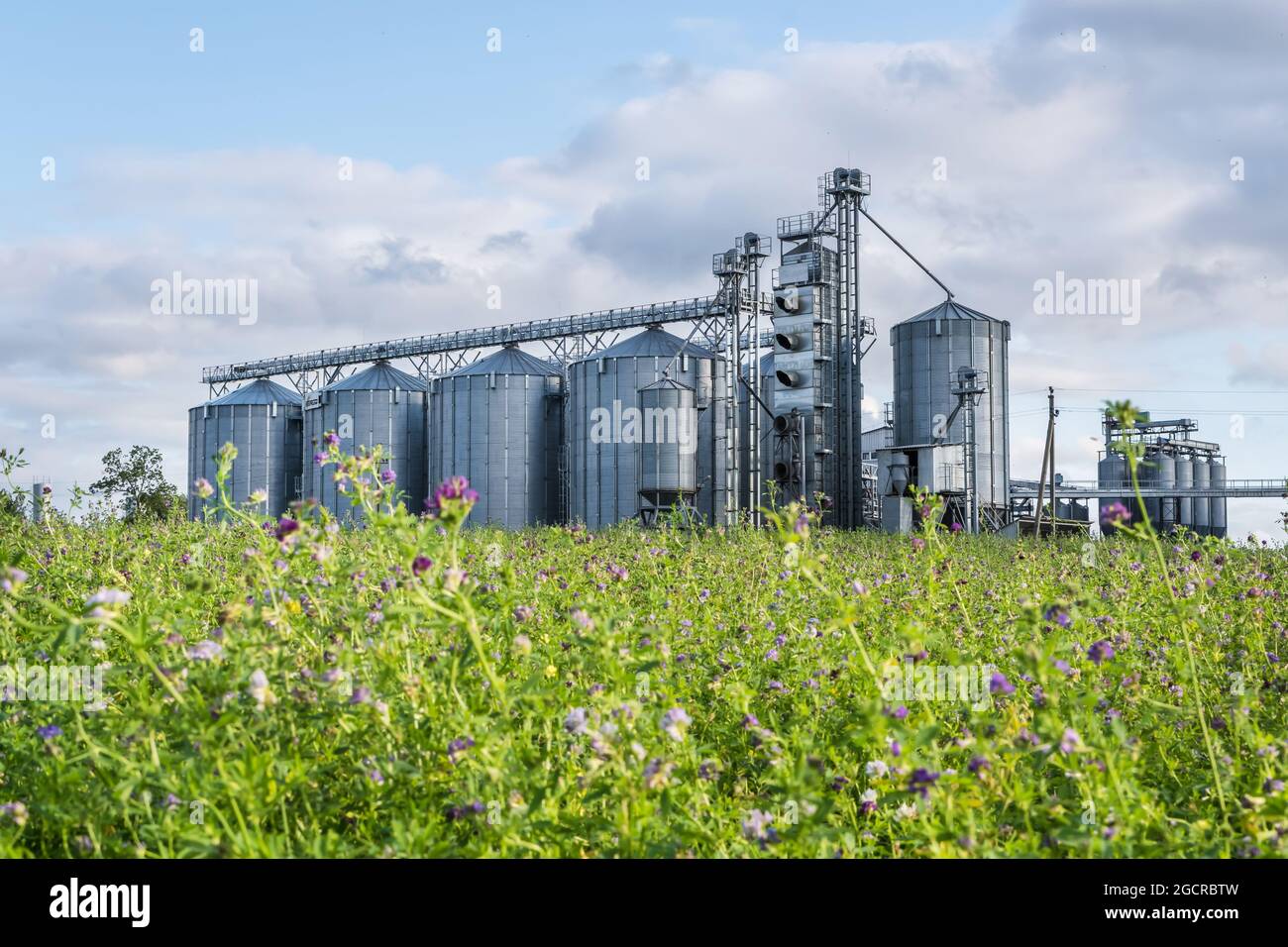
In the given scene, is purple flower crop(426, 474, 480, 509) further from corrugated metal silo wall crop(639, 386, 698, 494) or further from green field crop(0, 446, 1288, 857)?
corrugated metal silo wall crop(639, 386, 698, 494)

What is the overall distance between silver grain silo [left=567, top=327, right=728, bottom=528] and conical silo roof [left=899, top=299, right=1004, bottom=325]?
6710 mm

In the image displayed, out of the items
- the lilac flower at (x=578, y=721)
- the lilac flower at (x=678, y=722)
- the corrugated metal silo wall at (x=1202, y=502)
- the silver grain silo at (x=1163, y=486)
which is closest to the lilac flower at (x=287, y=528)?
the lilac flower at (x=578, y=721)

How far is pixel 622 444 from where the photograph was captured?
111 ft

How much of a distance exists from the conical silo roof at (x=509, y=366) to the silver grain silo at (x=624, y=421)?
373 centimetres

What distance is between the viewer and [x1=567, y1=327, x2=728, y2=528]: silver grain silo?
3297cm

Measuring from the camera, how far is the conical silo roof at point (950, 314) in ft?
106

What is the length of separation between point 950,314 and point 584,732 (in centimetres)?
3132

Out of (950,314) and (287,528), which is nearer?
(287,528)

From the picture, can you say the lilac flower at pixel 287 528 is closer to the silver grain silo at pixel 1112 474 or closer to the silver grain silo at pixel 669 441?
the silver grain silo at pixel 669 441

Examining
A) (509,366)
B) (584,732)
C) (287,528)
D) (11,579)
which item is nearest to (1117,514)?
(584,732)

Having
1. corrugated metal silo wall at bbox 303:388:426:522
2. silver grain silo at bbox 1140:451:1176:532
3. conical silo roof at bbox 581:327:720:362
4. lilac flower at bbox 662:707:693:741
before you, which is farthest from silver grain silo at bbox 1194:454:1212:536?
lilac flower at bbox 662:707:693:741

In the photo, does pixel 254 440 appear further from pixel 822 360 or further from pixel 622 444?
pixel 822 360
